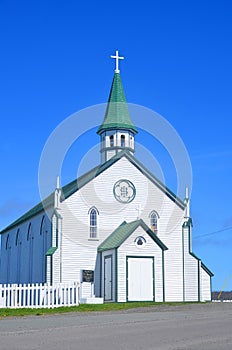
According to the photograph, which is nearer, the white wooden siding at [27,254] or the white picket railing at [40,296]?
the white picket railing at [40,296]

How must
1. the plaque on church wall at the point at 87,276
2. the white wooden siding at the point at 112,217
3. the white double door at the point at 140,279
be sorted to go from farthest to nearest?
the white wooden siding at the point at 112,217 < the plaque on church wall at the point at 87,276 < the white double door at the point at 140,279

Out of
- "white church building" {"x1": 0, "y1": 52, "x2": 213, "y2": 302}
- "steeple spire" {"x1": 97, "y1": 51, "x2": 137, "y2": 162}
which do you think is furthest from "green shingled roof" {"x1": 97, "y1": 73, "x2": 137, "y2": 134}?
"white church building" {"x1": 0, "y1": 52, "x2": 213, "y2": 302}

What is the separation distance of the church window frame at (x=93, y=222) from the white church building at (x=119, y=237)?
66 mm

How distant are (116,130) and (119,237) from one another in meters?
10.0

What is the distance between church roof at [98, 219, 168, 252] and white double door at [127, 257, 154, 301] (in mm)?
1144

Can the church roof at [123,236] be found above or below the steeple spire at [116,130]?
below

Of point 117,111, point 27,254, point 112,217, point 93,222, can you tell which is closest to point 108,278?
point 93,222

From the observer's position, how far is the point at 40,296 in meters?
29.1

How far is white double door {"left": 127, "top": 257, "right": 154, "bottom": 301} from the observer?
36969 mm

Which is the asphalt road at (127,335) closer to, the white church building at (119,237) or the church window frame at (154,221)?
the white church building at (119,237)

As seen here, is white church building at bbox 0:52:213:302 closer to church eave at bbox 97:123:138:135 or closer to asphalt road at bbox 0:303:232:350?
church eave at bbox 97:123:138:135

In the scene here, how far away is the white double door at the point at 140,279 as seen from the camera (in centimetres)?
3697

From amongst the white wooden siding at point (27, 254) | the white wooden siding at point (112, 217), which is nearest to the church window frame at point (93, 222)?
the white wooden siding at point (112, 217)

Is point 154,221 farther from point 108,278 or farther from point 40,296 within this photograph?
point 40,296
